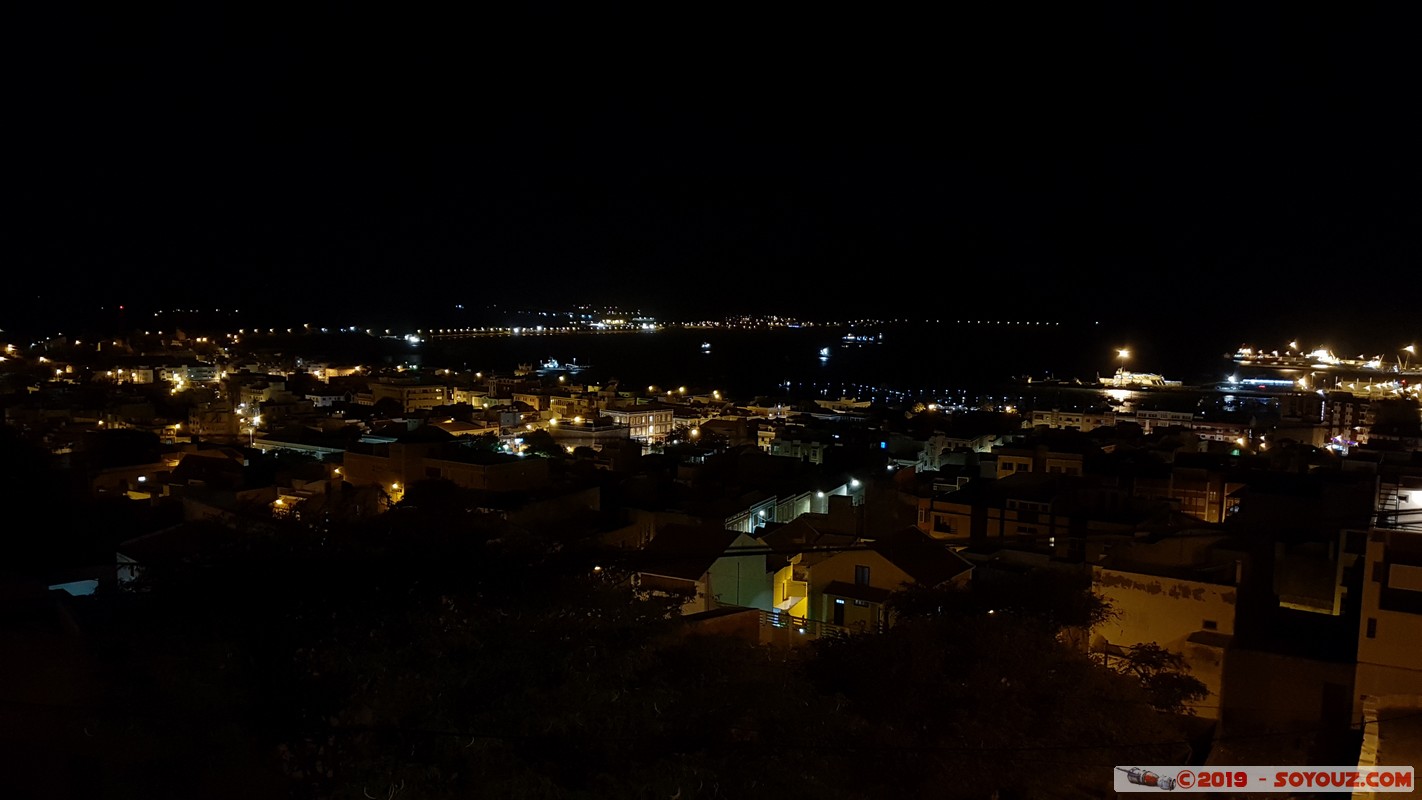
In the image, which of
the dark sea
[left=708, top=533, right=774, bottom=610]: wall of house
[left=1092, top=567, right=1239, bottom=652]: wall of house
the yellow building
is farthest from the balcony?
the dark sea

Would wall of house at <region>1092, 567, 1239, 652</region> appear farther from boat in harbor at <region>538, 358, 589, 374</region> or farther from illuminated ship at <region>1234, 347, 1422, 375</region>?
boat in harbor at <region>538, 358, 589, 374</region>

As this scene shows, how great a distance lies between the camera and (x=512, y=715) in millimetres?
3092

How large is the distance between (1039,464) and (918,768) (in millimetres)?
9275

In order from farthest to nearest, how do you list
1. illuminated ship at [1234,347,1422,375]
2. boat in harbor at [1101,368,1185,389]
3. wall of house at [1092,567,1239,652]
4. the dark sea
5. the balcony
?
the dark sea < boat in harbor at [1101,368,1185,389] < illuminated ship at [1234,347,1422,375] < the balcony < wall of house at [1092,567,1239,652]

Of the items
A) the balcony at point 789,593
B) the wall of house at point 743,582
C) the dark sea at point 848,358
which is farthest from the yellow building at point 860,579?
the dark sea at point 848,358

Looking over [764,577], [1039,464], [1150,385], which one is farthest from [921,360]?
[764,577]

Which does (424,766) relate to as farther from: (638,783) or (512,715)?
(638,783)

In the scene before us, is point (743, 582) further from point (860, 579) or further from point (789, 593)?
point (860, 579)

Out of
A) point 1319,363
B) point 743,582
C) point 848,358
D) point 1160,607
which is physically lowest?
point 848,358

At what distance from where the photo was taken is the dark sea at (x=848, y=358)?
46.0m

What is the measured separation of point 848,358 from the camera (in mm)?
64500

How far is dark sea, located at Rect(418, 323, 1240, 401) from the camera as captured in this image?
45969mm

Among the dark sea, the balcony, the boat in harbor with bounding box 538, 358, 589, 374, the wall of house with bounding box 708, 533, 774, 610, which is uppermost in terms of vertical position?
the wall of house with bounding box 708, 533, 774, 610

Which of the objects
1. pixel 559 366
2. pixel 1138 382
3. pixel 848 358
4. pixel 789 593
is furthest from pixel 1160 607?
pixel 848 358
